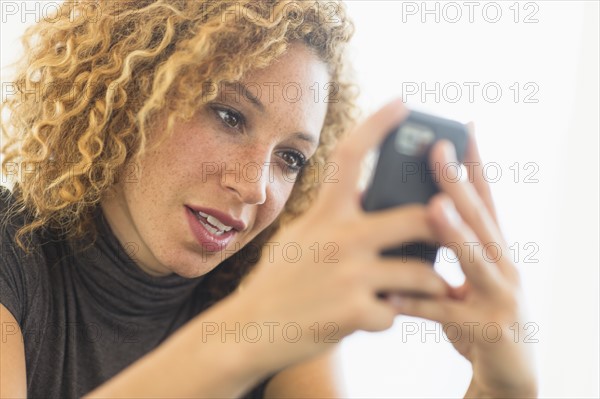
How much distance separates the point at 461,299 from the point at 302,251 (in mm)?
181

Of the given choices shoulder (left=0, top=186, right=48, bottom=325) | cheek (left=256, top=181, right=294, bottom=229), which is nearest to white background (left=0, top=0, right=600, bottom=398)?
cheek (left=256, top=181, right=294, bottom=229)

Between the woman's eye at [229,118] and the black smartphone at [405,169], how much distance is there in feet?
1.35

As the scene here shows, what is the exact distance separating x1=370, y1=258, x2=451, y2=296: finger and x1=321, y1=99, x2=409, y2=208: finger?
0.21 ft

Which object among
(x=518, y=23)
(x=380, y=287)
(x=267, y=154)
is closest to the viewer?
(x=380, y=287)

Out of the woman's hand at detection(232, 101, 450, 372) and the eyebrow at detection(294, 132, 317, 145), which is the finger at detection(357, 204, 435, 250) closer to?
the woman's hand at detection(232, 101, 450, 372)

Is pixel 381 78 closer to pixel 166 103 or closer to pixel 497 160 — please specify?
pixel 497 160

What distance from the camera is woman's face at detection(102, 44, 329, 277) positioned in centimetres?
91

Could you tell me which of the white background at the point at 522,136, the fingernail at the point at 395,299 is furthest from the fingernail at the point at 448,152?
the white background at the point at 522,136

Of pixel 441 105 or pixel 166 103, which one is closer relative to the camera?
pixel 166 103

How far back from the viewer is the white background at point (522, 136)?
65.3 inches

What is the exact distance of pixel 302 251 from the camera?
500 mm

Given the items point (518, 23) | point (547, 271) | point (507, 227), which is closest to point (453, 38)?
point (518, 23)

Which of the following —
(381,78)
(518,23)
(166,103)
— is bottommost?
(166,103)

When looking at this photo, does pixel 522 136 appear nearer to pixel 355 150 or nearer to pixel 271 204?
pixel 271 204
